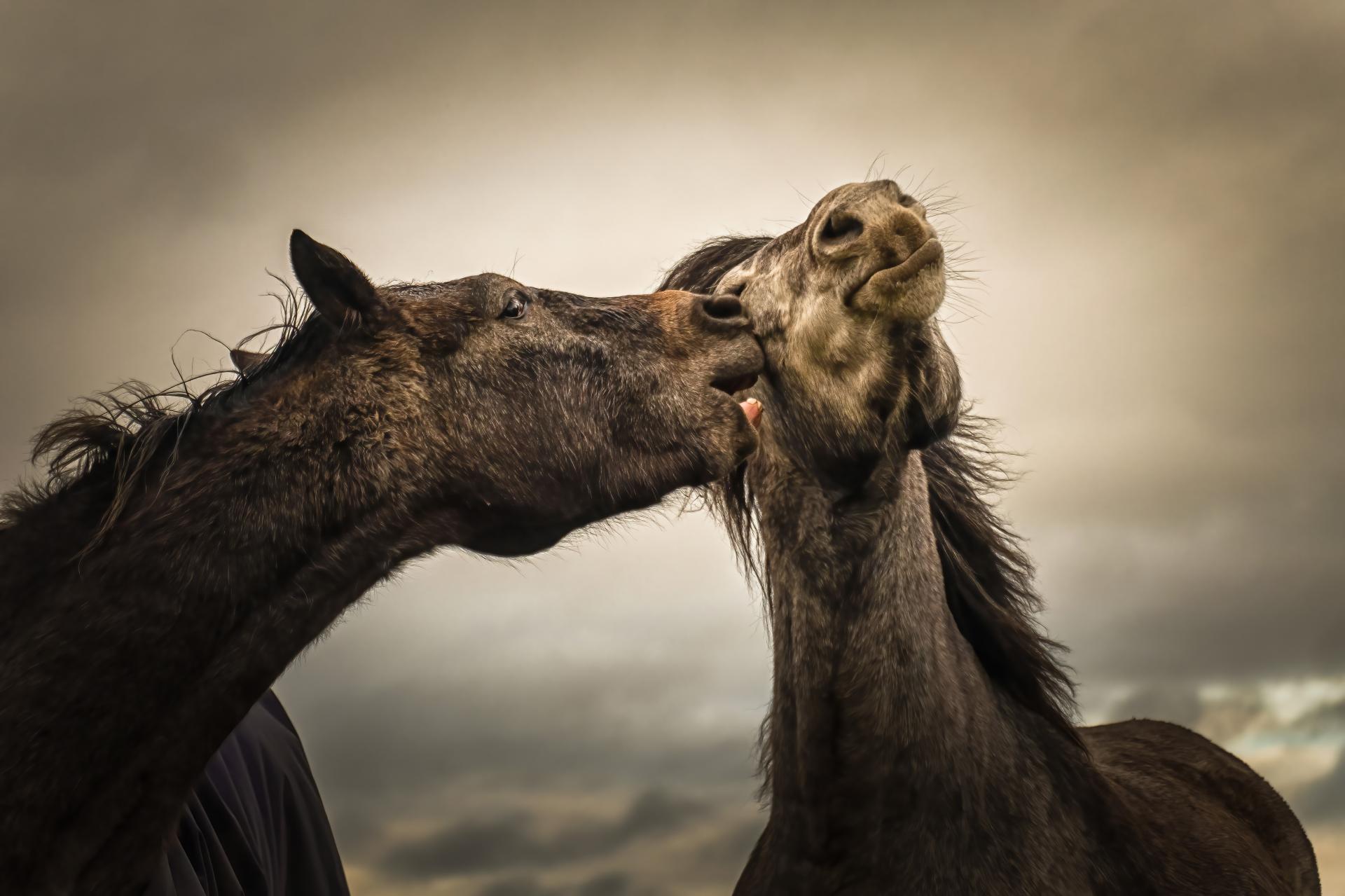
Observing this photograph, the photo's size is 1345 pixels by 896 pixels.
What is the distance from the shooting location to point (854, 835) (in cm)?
279

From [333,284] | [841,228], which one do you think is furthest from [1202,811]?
[333,284]

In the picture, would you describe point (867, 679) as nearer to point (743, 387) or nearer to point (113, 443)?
point (743, 387)

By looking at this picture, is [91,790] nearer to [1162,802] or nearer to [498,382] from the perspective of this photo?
[498,382]

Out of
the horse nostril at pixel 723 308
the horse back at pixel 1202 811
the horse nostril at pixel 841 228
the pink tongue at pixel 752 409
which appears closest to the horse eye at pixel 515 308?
the horse nostril at pixel 723 308

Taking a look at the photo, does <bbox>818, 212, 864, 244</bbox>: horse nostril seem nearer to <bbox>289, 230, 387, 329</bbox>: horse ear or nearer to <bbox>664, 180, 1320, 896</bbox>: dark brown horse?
<bbox>664, 180, 1320, 896</bbox>: dark brown horse

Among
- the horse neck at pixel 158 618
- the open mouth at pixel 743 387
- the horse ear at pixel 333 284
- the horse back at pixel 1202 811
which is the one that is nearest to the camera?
the horse neck at pixel 158 618

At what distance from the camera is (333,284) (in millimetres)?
2504

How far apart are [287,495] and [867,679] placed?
5.27 ft

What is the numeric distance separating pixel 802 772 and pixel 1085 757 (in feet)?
3.01

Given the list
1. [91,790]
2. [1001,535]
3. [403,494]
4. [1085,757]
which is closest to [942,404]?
[1001,535]

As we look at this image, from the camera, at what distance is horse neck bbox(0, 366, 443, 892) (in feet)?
6.59

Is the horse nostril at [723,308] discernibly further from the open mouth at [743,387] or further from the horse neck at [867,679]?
the horse neck at [867,679]

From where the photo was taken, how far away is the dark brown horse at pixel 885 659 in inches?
109

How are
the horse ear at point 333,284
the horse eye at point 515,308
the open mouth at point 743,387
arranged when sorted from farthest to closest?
the open mouth at point 743,387 < the horse eye at point 515,308 < the horse ear at point 333,284
